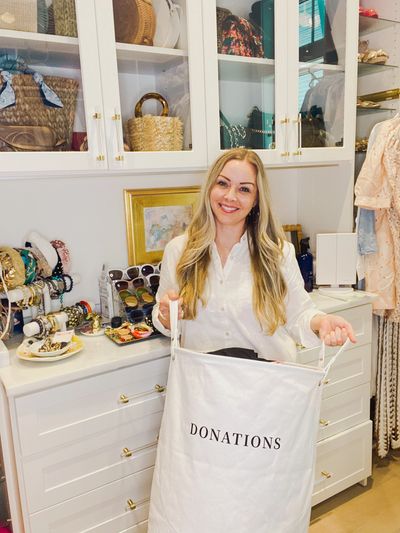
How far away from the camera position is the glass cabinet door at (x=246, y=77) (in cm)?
171

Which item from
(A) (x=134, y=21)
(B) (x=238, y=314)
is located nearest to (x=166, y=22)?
(A) (x=134, y=21)

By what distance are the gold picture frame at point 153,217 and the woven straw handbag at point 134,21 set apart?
608mm

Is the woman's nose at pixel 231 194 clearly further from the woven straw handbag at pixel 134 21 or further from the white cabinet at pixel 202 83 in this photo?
the woven straw handbag at pixel 134 21

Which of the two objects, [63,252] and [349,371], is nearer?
[63,252]

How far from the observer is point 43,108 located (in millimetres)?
1460

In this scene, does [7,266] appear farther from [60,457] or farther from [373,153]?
[373,153]

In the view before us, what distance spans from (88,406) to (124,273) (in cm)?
61

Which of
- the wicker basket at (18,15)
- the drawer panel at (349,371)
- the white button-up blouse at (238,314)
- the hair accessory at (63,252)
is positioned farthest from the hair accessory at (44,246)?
the drawer panel at (349,371)

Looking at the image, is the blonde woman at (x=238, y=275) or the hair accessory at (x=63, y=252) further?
the hair accessory at (x=63, y=252)

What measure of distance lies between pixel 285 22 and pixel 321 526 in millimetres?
2081

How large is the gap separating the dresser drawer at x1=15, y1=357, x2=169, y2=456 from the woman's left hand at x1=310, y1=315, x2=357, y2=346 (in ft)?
1.86

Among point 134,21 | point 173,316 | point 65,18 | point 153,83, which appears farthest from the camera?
point 153,83

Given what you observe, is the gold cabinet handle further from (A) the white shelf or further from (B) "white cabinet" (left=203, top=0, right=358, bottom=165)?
(A) the white shelf

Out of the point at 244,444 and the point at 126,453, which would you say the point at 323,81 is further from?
the point at 126,453
